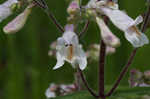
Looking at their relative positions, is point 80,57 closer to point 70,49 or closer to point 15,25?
point 70,49

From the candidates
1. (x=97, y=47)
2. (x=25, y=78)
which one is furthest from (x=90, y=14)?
(x=25, y=78)

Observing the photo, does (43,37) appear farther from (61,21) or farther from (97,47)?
(97,47)

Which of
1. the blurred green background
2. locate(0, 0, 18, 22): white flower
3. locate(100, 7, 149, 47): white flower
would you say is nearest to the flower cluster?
locate(100, 7, 149, 47): white flower

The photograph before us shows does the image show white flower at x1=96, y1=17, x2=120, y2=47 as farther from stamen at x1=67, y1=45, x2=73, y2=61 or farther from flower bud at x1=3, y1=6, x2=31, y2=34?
flower bud at x1=3, y1=6, x2=31, y2=34

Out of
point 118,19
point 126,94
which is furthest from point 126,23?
point 126,94

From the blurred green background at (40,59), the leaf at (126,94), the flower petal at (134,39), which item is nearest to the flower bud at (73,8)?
the flower petal at (134,39)

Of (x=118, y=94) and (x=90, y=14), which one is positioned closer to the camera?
(x=90, y=14)
